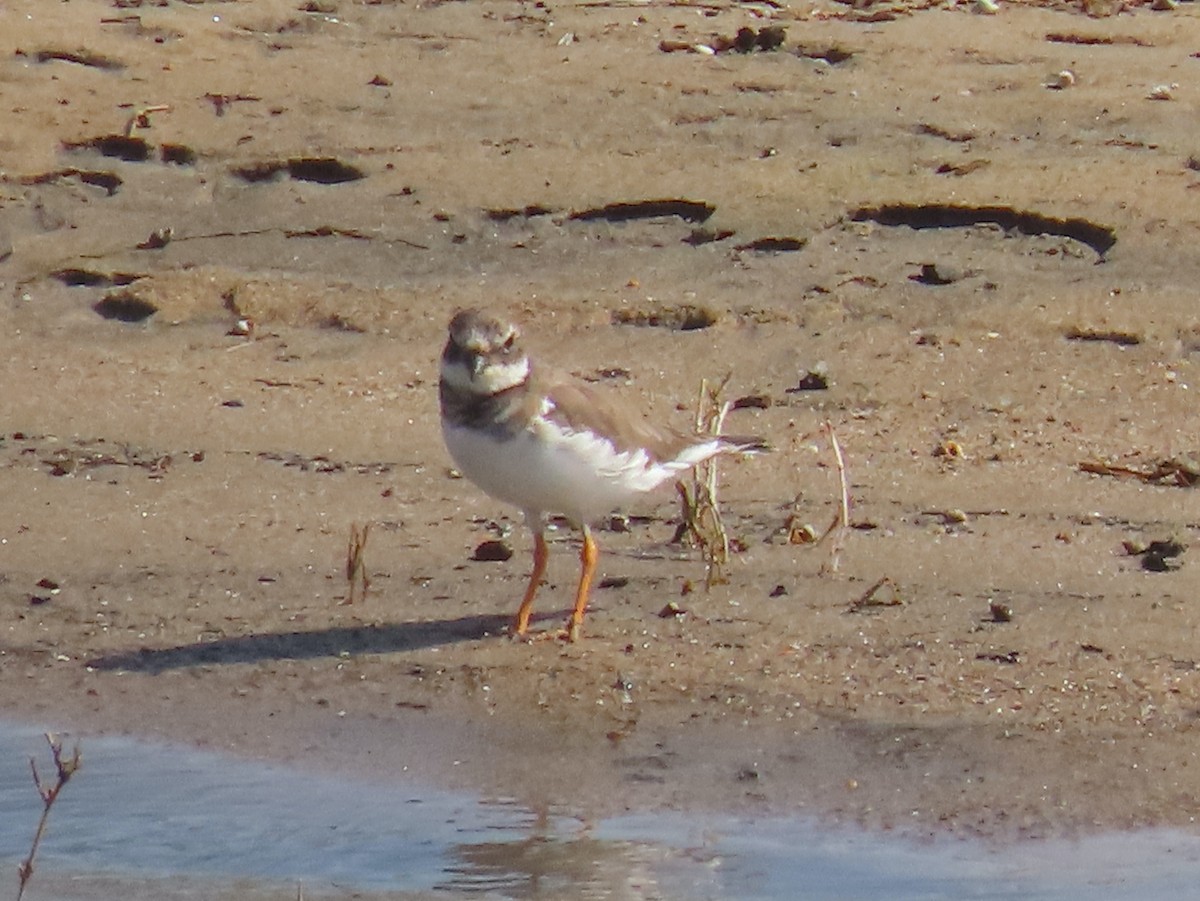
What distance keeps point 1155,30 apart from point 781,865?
19.8 ft

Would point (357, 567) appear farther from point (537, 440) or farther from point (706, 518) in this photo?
point (706, 518)

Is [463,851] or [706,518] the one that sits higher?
[706,518]

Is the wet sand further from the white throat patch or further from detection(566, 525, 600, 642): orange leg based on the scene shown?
the white throat patch

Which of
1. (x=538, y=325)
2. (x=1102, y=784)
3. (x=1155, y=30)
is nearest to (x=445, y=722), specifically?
(x=1102, y=784)

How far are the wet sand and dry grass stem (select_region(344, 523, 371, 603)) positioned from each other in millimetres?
53

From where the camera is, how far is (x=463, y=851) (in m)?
4.60

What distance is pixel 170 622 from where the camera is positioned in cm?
580

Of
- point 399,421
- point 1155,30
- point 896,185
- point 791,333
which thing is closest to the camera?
point 399,421

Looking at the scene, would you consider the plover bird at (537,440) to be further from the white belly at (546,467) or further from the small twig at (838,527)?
the small twig at (838,527)

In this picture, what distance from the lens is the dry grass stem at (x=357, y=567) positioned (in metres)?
5.62

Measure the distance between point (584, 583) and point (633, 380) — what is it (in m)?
1.76

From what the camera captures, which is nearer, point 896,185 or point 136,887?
point 136,887

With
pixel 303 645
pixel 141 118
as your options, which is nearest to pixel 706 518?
pixel 303 645

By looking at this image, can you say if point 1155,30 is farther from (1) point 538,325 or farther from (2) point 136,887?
(2) point 136,887
